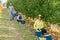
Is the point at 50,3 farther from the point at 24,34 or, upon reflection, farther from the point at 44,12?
the point at 24,34

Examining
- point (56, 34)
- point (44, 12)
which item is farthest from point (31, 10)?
point (56, 34)

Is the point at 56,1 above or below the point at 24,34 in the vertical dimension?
above

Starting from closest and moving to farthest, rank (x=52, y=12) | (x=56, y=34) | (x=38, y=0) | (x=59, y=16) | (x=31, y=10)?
1. (x=59, y=16)
2. (x=56, y=34)
3. (x=52, y=12)
4. (x=38, y=0)
5. (x=31, y=10)

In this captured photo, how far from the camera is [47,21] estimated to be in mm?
18594

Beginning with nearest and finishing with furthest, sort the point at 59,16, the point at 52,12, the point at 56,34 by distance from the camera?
the point at 59,16 < the point at 56,34 < the point at 52,12

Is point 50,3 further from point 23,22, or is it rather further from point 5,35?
point 23,22

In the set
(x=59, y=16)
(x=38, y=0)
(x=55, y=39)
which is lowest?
(x=55, y=39)

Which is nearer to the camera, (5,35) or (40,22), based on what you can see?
Result: (40,22)

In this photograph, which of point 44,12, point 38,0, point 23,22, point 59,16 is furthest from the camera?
point 23,22

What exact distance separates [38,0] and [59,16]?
5.22m

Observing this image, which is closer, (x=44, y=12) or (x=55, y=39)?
(x=55, y=39)

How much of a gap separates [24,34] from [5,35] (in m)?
1.27

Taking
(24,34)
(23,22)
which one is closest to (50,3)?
(24,34)

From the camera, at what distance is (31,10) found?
22.5 metres
